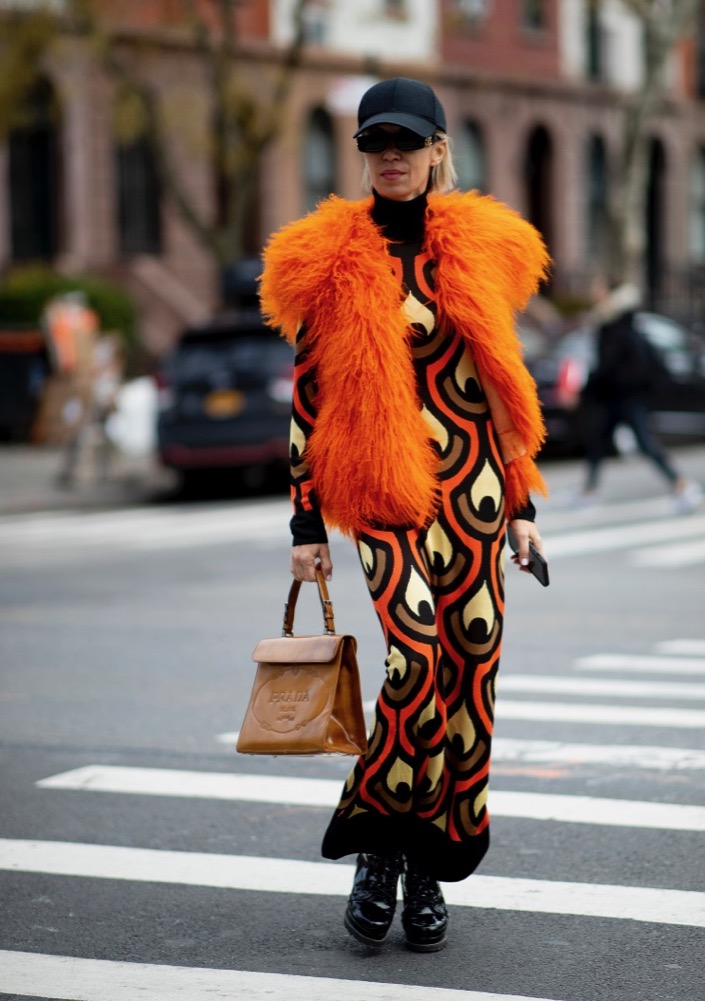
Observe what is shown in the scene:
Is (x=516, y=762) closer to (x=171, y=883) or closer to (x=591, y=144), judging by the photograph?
(x=171, y=883)

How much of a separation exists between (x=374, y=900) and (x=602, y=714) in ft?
10.6

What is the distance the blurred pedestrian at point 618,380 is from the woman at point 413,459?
37.5 feet

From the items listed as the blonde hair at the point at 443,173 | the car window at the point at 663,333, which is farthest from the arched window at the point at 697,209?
the blonde hair at the point at 443,173

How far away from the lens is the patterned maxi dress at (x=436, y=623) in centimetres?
455

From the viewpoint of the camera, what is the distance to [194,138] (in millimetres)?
25203

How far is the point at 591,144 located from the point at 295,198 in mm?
9823

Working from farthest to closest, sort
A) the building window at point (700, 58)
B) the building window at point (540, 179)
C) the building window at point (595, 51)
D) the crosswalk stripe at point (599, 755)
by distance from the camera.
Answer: the building window at point (700, 58) → the building window at point (595, 51) → the building window at point (540, 179) → the crosswalk stripe at point (599, 755)

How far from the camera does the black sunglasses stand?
4.61 metres

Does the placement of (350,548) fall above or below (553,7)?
below

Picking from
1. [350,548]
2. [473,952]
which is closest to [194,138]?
[350,548]

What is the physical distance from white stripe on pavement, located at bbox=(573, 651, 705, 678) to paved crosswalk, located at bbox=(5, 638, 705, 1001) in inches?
9.3

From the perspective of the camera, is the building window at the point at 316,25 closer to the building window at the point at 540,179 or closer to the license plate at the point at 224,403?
the building window at the point at 540,179

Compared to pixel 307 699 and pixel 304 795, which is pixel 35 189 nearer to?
pixel 304 795

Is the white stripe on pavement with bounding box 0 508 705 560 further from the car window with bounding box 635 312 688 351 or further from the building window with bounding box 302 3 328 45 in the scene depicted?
the building window with bounding box 302 3 328 45
